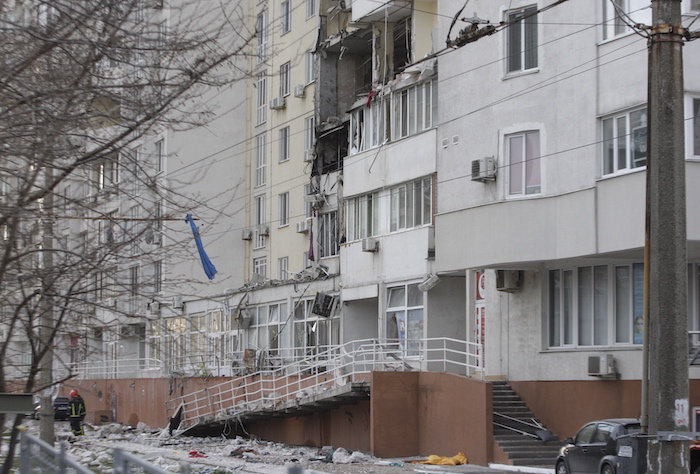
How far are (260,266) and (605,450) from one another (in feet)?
105

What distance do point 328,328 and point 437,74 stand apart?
37.8 ft

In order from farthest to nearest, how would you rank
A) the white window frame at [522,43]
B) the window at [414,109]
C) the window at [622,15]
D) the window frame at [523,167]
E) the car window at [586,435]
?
the window at [414,109] < the white window frame at [522,43] < the window frame at [523,167] < the window at [622,15] < the car window at [586,435]

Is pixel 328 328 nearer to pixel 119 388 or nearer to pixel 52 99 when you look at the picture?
pixel 119 388

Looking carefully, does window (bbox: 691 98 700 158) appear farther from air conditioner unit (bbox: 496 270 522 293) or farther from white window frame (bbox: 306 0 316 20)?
white window frame (bbox: 306 0 316 20)

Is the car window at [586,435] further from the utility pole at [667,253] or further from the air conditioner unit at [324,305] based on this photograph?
the air conditioner unit at [324,305]

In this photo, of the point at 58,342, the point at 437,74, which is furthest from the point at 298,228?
the point at 58,342

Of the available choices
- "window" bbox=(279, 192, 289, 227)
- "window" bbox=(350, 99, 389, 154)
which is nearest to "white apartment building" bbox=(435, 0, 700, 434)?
"window" bbox=(350, 99, 389, 154)

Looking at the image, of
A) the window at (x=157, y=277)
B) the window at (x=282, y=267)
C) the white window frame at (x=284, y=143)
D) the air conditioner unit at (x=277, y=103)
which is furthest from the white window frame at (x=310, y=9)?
the window at (x=157, y=277)

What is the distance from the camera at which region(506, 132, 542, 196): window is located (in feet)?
90.8

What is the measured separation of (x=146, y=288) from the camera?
35.0 ft

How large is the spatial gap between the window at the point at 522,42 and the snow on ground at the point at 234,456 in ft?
33.3

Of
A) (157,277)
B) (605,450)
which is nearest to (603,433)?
(605,450)

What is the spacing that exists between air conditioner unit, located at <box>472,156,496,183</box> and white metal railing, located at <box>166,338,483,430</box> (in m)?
4.36

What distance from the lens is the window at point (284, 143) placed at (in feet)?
158
